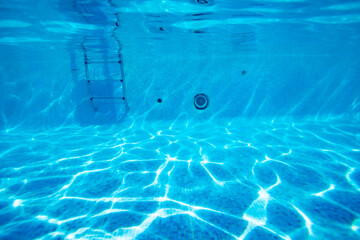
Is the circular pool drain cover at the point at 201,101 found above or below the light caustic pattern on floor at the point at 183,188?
above

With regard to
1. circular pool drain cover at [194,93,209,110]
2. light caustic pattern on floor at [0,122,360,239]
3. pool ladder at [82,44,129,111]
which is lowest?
light caustic pattern on floor at [0,122,360,239]

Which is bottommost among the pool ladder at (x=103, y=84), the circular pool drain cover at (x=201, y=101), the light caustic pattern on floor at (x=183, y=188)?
the light caustic pattern on floor at (x=183, y=188)

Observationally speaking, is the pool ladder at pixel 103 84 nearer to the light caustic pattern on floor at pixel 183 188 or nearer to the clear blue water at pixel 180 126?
the clear blue water at pixel 180 126

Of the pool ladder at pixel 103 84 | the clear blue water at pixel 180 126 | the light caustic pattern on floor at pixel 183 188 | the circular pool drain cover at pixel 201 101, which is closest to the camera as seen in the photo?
the light caustic pattern on floor at pixel 183 188

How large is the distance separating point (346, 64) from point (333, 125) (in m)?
4.83

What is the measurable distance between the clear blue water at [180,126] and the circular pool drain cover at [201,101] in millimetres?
427

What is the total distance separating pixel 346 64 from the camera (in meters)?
11.6

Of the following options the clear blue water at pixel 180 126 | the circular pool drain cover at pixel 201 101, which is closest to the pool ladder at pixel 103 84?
the clear blue water at pixel 180 126

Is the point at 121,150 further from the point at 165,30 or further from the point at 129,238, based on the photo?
the point at 165,30

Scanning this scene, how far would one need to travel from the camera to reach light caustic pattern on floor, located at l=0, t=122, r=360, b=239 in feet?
10.6

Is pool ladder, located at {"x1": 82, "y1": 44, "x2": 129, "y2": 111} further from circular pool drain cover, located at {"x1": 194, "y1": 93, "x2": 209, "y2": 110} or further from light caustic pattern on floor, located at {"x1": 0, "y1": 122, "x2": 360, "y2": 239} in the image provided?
circular pool drain cover, located at {"x1": 194, "y1": 93, "x2": 209, "y2": 110}

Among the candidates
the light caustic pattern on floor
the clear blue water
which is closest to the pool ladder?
the clear blue water

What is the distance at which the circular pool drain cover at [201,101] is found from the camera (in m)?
11.0

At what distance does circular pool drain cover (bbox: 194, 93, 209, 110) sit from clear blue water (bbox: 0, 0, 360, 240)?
427 mm
